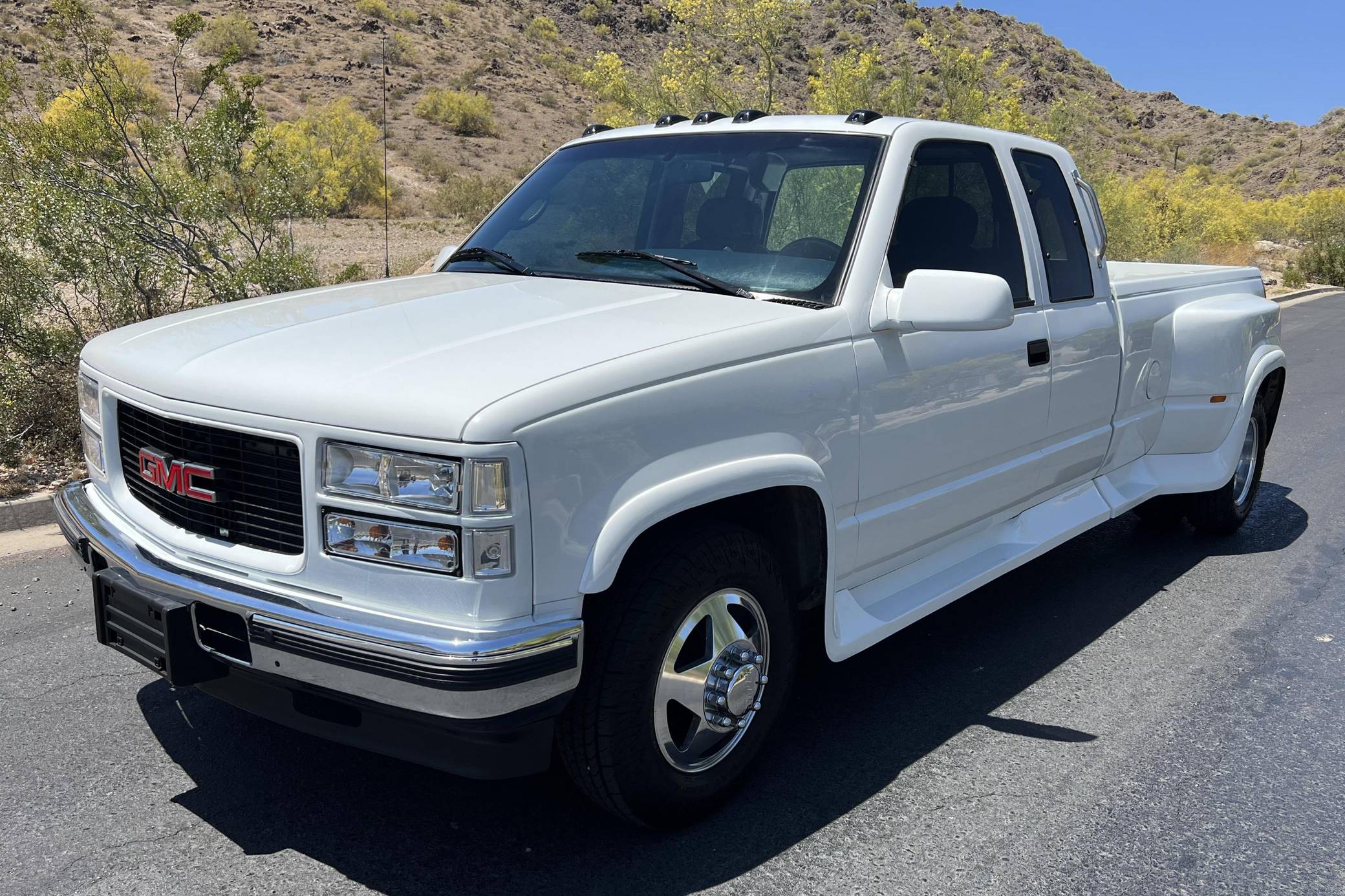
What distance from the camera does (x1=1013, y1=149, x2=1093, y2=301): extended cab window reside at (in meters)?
4.42

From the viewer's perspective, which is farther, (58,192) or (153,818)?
(58,192)

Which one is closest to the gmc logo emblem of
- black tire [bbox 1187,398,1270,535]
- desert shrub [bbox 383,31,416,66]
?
black tire [bbox 1187,398,1270,535]

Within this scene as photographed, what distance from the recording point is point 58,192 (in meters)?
7.01

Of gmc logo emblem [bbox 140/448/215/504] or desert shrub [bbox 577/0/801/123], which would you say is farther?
desert shrub [bbox 577/0/801/123]

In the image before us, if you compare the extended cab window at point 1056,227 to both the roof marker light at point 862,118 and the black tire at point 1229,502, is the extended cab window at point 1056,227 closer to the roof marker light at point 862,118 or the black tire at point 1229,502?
the roof marker light at point 862,118

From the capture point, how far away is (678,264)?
3529 millimetres

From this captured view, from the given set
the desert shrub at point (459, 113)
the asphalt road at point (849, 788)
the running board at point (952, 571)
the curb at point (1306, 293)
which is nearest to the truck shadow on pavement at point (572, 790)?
the asphalt road at point (849, 788)

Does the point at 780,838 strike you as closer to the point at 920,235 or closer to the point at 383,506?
the point at 383,506

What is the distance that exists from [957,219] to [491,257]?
5.47ft

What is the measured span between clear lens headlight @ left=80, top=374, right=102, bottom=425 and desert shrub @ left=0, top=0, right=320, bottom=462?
340 cm

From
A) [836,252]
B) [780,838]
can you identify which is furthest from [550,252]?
[780,838]

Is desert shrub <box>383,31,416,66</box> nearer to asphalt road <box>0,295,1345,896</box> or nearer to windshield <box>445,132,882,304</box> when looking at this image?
windshield <box>445,132,882,304</box>

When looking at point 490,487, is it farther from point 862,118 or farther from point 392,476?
point 862,118

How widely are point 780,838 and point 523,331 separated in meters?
1.53
